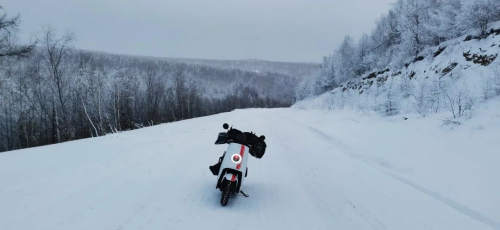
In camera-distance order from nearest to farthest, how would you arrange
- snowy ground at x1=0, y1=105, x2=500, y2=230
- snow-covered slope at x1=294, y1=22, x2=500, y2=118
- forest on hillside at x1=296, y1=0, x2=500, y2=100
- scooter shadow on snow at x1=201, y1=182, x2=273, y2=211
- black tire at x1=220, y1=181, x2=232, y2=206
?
snowy ground at x1=0, y1=105, x2=500, y2=230 < black tire at x1=220, y1=181, x2=232, y2=206 < scooter shadow on snow at x1=201, y1=182, x2=273, y2=211 < snow-covered slope at x1=294, y1=22, x2=500, y2=118 < forest on hillside at x1=296, y1=0, x2=500, y2=100

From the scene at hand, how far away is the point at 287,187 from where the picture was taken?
223 inches

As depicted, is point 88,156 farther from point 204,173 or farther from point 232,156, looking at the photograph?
point 232,156

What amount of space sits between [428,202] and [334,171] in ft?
7.55

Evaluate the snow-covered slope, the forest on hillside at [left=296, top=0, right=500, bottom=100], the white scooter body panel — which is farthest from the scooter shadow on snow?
the forest on hillside at [left=296, top=0, right=500, bottom=100]

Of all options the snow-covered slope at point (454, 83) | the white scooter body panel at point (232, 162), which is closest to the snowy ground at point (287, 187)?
the white scooter body panel at point (232, 162)

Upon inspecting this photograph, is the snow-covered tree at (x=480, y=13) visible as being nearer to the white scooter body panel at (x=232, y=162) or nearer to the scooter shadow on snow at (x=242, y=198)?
the scooter shadow on snow at (x=242, y=198)

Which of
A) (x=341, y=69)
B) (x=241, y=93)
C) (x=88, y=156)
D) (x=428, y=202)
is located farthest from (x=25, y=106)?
(x=241, y=93)

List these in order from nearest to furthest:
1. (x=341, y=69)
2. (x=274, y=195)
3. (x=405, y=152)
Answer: (x=274, y=195), (x=405, y=152), (x=341, y=69)

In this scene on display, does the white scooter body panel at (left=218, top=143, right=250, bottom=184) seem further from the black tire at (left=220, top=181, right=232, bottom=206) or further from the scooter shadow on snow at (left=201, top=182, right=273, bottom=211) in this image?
the scooter shadow on snow at (left=201, top=182, right=273, bottom=211)

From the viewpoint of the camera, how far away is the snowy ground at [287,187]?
3900 mm

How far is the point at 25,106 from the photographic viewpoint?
3566 cm

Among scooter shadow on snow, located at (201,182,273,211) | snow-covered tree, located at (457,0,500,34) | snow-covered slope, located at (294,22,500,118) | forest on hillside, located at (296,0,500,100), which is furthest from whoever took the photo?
forest on hillside, located at (296,0,500,100)

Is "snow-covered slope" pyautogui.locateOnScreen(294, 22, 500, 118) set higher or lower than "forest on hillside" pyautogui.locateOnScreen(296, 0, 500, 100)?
lower

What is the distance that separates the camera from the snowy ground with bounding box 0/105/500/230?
12.8 feet
